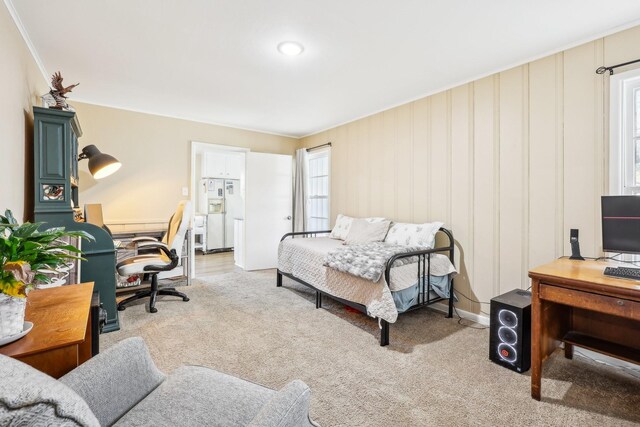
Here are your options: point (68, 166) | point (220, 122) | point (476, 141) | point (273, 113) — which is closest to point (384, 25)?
point (476, 141)

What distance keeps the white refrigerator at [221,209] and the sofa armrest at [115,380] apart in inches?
216

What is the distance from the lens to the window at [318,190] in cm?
498

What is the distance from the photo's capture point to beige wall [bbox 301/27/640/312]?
Result: 2.25 meters

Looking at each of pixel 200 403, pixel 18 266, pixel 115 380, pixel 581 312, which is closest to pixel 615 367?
pixel 581 312

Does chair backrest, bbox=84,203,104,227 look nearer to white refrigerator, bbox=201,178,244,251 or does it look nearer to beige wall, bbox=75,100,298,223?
beige wall, bbox=75,100,298,223

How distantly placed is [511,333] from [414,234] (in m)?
1.29

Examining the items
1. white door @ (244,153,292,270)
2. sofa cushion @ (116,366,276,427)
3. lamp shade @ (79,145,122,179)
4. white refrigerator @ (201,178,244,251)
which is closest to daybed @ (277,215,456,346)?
sofa cushion @ (116,366,276,427)

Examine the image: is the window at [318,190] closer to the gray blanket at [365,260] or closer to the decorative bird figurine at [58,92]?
the gray blanket at [365,260]

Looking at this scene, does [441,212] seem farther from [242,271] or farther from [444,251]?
[242,271]

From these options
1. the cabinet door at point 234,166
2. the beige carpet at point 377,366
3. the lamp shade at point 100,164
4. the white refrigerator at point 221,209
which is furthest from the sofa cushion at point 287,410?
the cabinet door at point 234,166

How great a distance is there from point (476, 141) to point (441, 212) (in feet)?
2.56

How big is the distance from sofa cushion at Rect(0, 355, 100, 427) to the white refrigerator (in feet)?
19.8

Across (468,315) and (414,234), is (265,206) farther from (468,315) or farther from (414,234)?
(468,315)

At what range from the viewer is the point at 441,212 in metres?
3.23
